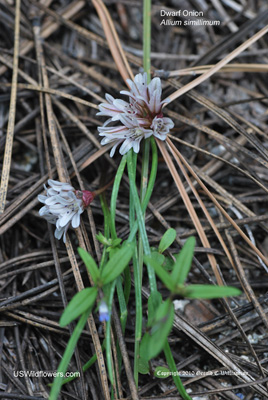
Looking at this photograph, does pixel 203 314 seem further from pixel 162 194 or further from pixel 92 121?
pixel 92 121

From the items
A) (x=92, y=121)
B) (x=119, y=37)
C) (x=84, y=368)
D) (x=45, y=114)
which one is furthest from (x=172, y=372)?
(x=119, y=37)

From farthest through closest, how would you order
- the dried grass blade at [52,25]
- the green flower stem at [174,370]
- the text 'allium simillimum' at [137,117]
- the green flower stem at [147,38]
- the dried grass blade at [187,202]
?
the dried grass blade at [52,25] → the green flower stem at [147,38] → the dried grass blade at [187,202] → the text 'allium simillimum' at [137,117] → the green flower stem at [174,370]

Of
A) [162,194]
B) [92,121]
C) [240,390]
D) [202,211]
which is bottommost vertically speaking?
[240,390]

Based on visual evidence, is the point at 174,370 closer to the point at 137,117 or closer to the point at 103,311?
the point at 103,311

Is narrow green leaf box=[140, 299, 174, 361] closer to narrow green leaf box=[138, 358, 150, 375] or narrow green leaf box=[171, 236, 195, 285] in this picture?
narrow green leaf box=[171, 236, 195, 285]

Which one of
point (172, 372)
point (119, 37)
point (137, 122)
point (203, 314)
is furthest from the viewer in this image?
point (119, 37)

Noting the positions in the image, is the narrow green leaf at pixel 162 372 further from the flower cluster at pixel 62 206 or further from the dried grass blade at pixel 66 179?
the flower cluster at pixel 62 206

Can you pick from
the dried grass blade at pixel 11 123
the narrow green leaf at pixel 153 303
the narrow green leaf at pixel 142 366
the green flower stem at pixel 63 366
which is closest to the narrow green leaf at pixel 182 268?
the narrow green leaf at pixel 153 303

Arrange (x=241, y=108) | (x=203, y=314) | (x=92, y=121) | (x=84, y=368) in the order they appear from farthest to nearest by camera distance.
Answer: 1. (x=241, y=108)
2. (x=92, y=121)
3. (x=203, y=314)
4. (x=84, y=368)
